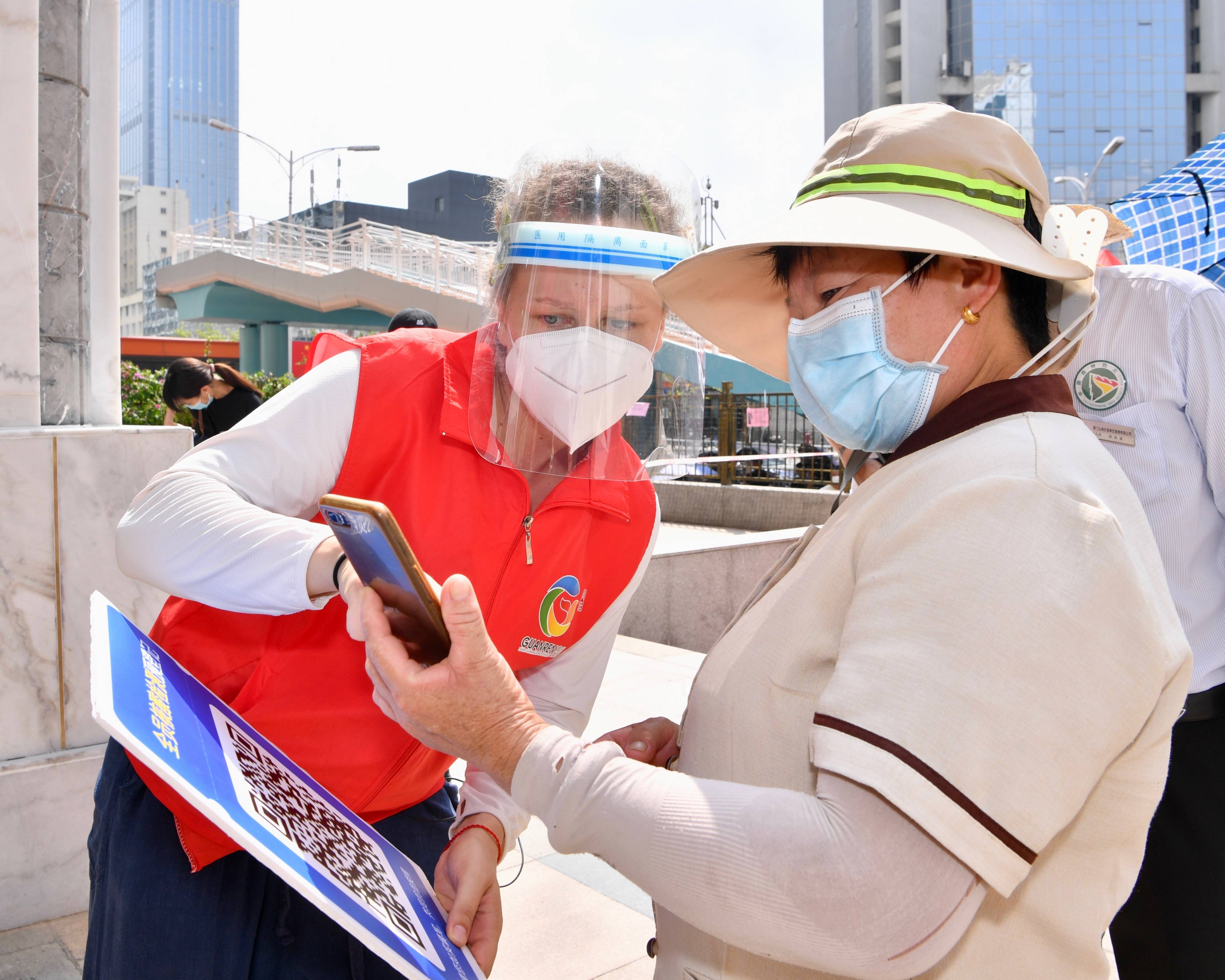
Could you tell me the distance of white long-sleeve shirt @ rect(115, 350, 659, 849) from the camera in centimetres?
133

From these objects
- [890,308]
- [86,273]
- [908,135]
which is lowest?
[890,308]

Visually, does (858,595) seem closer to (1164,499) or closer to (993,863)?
(993,863)

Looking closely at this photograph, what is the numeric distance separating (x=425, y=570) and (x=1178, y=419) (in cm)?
166

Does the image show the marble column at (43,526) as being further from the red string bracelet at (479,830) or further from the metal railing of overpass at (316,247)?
the metal railing of overpass at (316,247)

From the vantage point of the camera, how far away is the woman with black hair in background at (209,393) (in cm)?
708

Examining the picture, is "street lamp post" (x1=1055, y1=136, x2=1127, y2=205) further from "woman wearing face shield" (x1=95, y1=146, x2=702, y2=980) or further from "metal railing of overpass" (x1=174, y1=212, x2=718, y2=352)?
"metal railing of overpass" (x1=174, y1=212, x2=718, y2=352)

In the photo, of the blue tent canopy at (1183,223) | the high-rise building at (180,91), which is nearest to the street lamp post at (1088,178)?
the blue tent canopy at (1183,223)

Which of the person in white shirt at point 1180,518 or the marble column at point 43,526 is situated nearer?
the person in white shirt at point 1180,518

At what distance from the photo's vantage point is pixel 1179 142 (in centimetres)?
6084

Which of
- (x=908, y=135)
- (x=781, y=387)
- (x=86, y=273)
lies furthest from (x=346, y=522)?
(x=781, y=387)

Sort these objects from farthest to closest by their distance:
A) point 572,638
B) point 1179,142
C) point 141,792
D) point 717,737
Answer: point 1179,142 → point 572,638 → point 141,792 → point 717,737

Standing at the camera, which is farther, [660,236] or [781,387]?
[781,387]

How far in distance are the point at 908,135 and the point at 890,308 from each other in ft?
0.71

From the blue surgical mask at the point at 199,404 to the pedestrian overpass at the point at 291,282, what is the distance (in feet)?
56.0
